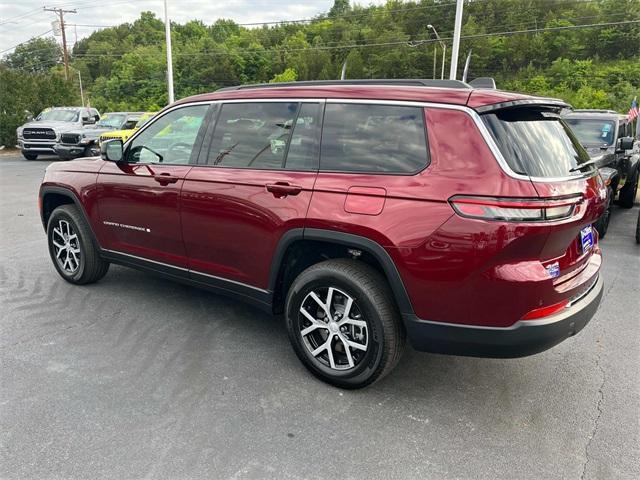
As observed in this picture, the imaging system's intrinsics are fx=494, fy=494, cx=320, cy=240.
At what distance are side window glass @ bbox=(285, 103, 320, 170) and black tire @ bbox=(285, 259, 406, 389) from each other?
66cm

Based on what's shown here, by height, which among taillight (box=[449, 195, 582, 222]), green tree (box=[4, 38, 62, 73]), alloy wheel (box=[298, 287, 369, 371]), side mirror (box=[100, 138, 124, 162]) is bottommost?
alloy wheel (box=[298, 287, 369, 371])

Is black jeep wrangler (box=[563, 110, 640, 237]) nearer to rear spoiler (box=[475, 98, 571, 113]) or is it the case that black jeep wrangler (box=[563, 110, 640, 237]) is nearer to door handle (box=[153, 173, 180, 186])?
rear spoiler (box=[475, 98, 571, 113])

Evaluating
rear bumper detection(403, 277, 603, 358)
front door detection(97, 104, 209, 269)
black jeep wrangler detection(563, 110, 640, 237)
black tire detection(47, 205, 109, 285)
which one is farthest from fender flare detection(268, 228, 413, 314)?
black jeep wrangler detection(563, 110, 640, 237)

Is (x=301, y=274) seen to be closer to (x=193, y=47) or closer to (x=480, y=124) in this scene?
(x=480, y=124)

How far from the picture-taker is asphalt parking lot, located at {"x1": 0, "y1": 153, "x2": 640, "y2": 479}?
7.96ft

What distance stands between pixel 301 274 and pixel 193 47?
92070 millimetres

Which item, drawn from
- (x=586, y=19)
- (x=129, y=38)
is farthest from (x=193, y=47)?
(x=586, y=19)

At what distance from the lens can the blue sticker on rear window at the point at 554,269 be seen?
8.47 feet

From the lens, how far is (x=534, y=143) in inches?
106

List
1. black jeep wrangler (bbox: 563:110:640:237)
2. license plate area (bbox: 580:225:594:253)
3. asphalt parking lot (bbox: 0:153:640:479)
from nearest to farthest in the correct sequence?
asphalt parking lot (bbox: 0:153:640:479), license plate area (bbox: 580:225:594:253), black jeep wrangler (bbox: 563:110:640:237)

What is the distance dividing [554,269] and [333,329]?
1.30 m

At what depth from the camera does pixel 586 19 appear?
79688 millimetres

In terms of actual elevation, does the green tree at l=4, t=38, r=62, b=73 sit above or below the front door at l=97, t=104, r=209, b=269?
above

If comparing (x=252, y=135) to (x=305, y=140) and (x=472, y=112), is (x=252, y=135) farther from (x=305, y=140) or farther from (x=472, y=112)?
(x=472, y=112)
